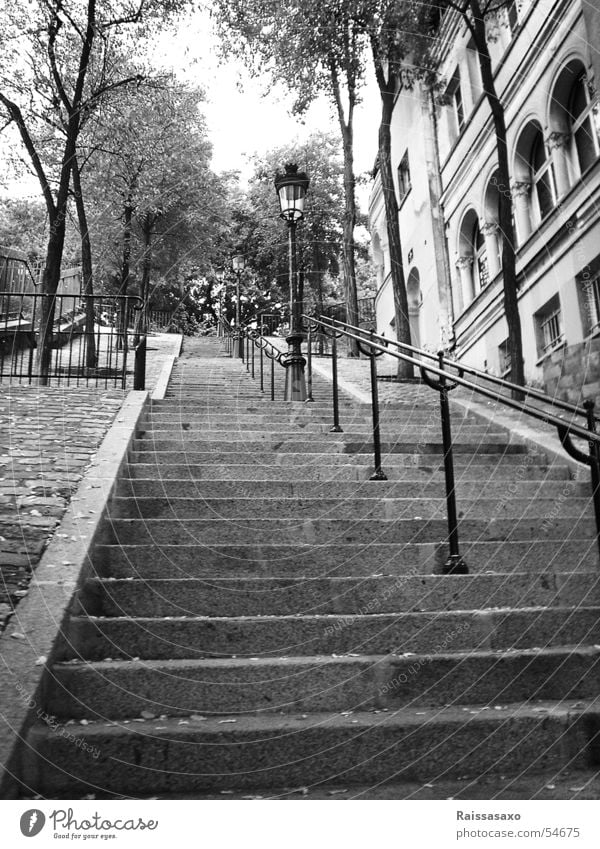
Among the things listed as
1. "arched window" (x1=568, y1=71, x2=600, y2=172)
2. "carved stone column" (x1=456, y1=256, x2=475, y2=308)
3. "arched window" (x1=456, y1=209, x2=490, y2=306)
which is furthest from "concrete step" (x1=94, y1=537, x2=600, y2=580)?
"carved stone column" (x1=456, y1=256, x2=475, y2=308)

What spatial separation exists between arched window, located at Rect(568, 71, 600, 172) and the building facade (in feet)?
0.06

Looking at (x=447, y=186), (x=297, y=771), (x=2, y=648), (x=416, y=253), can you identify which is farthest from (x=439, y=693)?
(x=416, y=253)

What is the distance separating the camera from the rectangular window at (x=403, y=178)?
23266 mm

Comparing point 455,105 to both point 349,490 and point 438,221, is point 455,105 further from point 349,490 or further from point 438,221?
point 349,490

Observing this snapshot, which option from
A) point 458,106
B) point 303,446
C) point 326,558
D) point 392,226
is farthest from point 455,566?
point 458,106

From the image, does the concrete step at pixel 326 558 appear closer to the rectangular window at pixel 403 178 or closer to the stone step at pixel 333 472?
the stone step at pixel 333 472

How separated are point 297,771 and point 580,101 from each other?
40.1 feet

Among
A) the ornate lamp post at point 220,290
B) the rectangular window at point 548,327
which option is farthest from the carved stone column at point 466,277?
the ornate lamp post at point 220,290

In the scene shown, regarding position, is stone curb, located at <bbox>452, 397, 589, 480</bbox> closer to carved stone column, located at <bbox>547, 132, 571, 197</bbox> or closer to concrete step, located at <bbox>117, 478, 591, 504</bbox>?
concrete step, located at <bbox>117, 478, 591, 504</bbox>

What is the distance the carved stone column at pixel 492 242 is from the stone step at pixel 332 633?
13266 millimetres

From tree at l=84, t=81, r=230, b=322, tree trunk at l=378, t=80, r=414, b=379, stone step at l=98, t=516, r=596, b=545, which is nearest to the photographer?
stone step at l=98, t=516, r=596, b=545

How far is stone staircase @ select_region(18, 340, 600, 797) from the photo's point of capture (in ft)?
9.32
